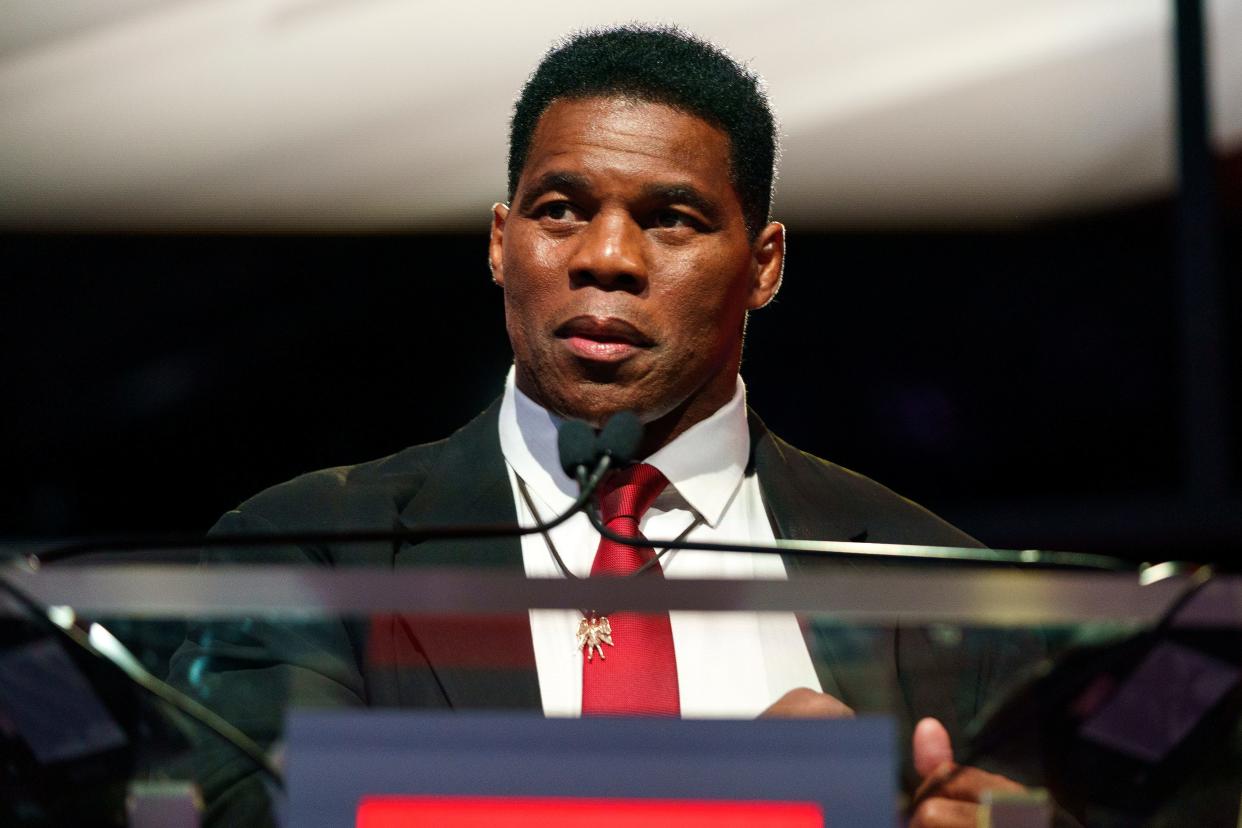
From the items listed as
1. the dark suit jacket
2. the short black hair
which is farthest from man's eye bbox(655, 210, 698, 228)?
the dark suit jacket

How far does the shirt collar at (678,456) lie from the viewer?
1.26 m

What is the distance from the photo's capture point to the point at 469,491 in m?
1.25

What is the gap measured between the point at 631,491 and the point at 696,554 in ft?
0.39

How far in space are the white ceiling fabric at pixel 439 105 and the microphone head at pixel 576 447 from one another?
80cm

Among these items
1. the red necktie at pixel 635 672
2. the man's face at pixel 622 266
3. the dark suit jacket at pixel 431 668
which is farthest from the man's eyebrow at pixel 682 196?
the dark suit jacket at pixel 431 668

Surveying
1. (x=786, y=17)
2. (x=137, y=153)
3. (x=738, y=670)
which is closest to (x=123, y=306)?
(x=137, y=153)

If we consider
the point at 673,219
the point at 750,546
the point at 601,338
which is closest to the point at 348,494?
the point at 601,338

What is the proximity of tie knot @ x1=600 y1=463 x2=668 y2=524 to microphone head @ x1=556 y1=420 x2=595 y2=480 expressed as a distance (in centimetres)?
34

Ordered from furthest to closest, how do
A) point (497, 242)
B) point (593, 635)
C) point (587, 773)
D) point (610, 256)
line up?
point (497, 242) < point (610, 256) < point (593, 635) < point (587, 773)

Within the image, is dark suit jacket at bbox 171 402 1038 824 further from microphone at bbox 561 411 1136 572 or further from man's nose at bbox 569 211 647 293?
man's nose at bbox 569 211 647 293

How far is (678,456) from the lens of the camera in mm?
1307

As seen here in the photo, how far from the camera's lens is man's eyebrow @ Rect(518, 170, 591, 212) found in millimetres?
1322

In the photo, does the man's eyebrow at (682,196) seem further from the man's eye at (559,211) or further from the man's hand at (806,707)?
the man's hand at (806,707)

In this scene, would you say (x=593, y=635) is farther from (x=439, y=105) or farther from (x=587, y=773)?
(x=439, y=105)
